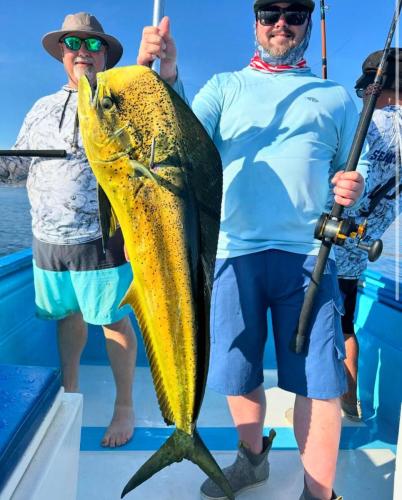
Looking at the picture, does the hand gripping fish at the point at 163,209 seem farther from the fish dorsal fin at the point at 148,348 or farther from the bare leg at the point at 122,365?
the bare leg at the point at 122,365

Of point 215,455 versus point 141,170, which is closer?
point 141,170

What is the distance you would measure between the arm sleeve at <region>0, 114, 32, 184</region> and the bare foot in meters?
1.45

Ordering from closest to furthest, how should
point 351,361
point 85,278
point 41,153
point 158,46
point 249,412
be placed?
point 158,46, point 249,412, point 41,153, point 85,278, point 351,361

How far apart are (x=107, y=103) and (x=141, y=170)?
0.20 m

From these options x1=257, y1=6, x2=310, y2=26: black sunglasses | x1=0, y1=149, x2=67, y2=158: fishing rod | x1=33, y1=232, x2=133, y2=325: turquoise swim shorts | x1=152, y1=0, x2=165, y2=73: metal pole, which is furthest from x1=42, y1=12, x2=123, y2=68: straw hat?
x1=33, y1=232, x2=133, y2=325: turquoise swim shorts

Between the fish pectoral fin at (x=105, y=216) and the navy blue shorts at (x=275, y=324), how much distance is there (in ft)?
2.02

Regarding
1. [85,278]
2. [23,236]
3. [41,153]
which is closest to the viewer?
[41,153]

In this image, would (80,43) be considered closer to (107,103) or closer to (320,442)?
(107,103)

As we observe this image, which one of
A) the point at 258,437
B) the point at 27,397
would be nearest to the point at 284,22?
the point at 27,397

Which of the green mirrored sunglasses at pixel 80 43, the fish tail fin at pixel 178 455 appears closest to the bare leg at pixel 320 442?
the fish tail fin at pixel 178 455

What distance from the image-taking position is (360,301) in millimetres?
3297

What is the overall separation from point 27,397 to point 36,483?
0.70ft

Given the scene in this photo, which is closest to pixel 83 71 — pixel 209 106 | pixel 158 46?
pixel 209 106

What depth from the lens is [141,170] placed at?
1.17m
